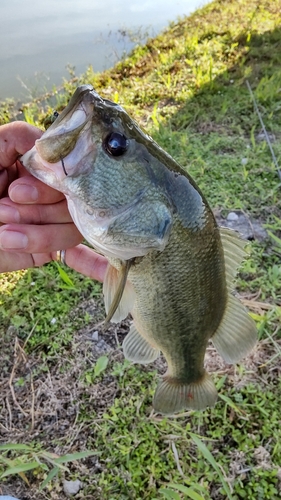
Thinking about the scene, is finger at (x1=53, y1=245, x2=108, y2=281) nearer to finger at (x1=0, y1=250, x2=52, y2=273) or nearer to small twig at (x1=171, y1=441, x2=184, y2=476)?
finger at (x1=0, y1=250, x2=52, y2=273)

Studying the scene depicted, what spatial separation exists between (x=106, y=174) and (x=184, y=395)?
1.05m

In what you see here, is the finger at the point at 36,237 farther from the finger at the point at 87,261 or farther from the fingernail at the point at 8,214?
the finger at the point at 87,261

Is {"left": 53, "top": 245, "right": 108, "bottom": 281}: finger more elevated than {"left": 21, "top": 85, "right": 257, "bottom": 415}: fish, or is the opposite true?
{"left": 21, "top": 85, "right": 257, "bottom": 415}: fish

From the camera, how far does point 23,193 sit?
1.44 metres

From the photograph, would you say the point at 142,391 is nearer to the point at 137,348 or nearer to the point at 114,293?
the point at 137,348

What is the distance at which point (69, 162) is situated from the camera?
46.2 inches

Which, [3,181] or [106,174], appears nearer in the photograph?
[106,174]

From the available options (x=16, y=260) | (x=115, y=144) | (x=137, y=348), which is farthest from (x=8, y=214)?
(x=137, y=348)

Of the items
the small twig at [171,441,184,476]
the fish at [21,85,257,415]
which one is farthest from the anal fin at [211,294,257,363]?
the small twig at [171,441,184,476]

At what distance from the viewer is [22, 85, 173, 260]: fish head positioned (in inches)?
45.9

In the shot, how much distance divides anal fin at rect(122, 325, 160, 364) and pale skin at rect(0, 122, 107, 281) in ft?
1.53

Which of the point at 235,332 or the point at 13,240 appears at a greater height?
the point at 13,240

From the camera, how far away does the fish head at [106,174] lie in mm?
1165

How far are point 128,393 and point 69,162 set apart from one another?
4.71 feet
